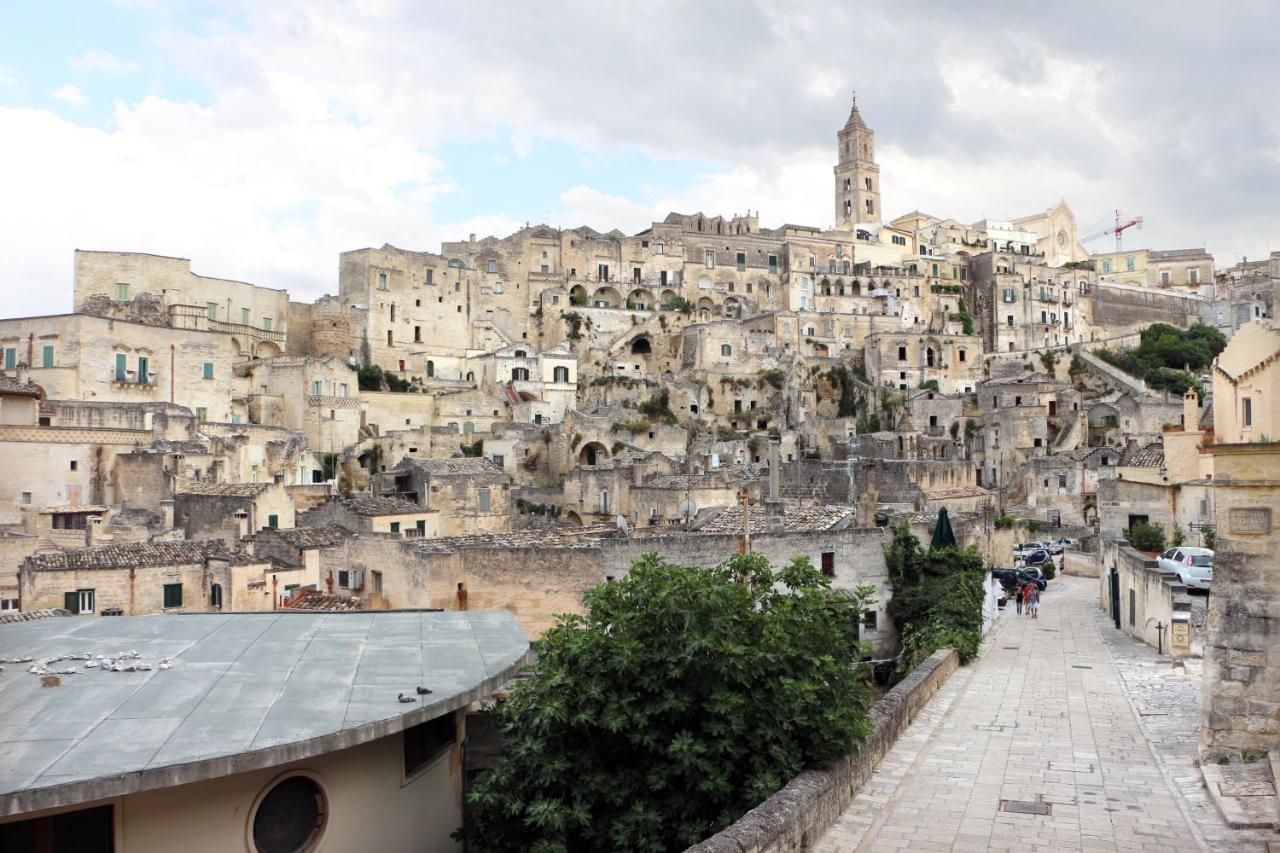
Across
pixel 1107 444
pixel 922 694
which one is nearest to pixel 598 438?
pixel 1107 444

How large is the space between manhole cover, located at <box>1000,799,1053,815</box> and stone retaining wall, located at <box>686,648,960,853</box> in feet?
4.77

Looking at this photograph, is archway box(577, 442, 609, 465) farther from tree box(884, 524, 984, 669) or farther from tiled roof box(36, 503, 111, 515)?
tree box(884, 524, 984, 669)

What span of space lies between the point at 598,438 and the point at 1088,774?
4826 centimetres

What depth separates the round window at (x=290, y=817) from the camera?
31.7 ft

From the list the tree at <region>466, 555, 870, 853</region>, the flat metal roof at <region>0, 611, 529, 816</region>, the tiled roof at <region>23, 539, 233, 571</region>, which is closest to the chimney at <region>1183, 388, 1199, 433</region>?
the flat metal roof at <region>0, 611, 529, 816</region>

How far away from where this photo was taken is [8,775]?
8.03m

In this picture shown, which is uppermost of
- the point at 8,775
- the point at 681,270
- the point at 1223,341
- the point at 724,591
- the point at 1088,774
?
the point at 681,270

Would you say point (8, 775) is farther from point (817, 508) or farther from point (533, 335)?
point (533, 335)

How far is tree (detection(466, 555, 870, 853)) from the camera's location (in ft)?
31.8

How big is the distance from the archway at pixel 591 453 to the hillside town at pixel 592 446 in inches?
10.3

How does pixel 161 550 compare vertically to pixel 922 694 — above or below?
above

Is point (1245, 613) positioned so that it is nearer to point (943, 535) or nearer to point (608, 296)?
point (943, 535)

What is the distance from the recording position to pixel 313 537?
1101 inches

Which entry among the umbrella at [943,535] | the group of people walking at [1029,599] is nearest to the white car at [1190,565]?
the group of people walking at [1029,599]
